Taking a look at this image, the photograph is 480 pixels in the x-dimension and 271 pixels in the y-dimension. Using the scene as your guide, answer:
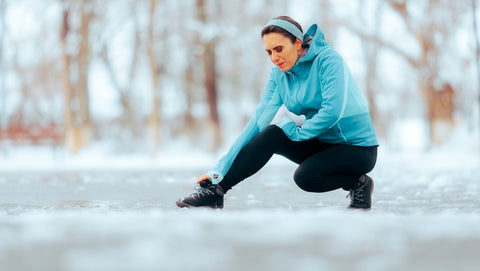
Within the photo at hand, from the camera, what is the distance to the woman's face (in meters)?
4.41

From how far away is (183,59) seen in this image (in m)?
30.9

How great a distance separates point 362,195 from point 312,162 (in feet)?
1.42

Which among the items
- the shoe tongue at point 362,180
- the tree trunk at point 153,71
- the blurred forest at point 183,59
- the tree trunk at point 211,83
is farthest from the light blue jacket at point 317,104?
the tree trunk at point 211,83

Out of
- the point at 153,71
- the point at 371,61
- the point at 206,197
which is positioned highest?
the point at 371,61

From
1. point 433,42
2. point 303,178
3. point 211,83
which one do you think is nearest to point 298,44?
point 303,178

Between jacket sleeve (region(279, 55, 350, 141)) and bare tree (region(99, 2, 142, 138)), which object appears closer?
jacket sleeve (region(279, 55, 350, 141))

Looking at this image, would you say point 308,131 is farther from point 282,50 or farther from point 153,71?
point 153,71

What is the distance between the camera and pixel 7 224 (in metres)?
3.60

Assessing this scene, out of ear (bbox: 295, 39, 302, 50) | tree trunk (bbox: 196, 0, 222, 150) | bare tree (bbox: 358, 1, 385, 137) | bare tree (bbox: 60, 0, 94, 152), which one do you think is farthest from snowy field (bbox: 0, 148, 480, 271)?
bare tree (bbox: 358, 1, 385, 137)

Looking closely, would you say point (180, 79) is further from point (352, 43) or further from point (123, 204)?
point (123, 204)

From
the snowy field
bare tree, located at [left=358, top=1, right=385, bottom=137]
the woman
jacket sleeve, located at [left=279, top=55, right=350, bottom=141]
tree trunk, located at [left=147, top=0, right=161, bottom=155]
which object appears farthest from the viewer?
bare tree, located at [left=358, top=1, right=385, bottom=137]

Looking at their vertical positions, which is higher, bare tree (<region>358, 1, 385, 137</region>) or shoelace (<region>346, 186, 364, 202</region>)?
bare tree (<region>358, 1, 385, 137</region>)

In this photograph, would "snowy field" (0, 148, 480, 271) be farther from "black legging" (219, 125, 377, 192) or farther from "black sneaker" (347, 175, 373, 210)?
"black legging" (219, 125, 377, 192)

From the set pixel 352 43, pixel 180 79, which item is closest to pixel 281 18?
pixel 352 43
